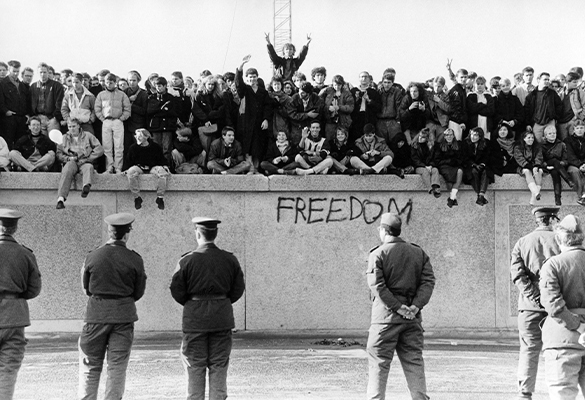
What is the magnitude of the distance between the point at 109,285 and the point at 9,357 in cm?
113

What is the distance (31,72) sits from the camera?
13398 millimetres

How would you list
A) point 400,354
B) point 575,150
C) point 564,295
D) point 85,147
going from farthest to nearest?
point 575,150, point 85,147, point 400,354, point 564,295

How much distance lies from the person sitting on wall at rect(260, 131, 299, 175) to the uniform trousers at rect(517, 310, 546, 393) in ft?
19.1

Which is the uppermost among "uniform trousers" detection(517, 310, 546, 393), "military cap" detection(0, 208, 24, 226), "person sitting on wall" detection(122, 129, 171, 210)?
"person sitting on wall" detection(122, 129, 171, 210)

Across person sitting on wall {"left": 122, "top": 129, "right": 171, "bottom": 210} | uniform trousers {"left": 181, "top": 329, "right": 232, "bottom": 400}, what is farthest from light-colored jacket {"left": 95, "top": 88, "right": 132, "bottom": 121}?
uniform trousers {"left": 181, "top": 329, "right": 232, "bottom": 400}

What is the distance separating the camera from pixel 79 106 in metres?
13.2

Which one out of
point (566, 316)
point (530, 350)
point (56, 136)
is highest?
point (56, 136)

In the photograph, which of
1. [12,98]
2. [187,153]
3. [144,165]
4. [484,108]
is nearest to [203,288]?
[144,165]

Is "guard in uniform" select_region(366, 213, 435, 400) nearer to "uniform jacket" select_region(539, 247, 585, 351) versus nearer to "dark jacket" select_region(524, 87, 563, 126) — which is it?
"uniform jacket" select_region(539, 247, 585, 351)

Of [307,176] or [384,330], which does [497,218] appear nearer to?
[307,176]

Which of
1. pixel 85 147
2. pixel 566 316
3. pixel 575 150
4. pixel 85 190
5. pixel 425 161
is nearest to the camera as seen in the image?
pixel 566 316

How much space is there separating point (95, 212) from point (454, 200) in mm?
5896

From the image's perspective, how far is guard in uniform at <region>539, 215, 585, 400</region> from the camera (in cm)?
667

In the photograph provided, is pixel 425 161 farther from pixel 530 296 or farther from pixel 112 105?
pixel 530 296
